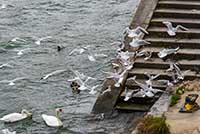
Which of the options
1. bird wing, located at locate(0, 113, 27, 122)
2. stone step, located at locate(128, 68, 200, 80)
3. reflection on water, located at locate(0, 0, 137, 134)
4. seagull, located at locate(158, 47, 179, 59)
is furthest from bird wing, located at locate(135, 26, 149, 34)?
bird wing, located at locate(0, 113, 27, 122)

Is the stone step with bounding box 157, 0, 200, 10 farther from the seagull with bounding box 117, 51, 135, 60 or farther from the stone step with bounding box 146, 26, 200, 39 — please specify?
Result: the seagull with bounding box 117, 51, 135, 60

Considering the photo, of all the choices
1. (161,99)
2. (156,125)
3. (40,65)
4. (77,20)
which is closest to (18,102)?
(40,65)

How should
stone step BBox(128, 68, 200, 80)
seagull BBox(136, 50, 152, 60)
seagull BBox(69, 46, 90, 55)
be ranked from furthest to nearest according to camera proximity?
1. seagull BBox(69, 46, 90, 55)
2. seagull BBox(136, 50, 152, 60)
3. stone step BBox(128, 68, 200, 80)

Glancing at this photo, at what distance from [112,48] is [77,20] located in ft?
8.60

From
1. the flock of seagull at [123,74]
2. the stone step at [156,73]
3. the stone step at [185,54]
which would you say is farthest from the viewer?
the stone step at [185,54]

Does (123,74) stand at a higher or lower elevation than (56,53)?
lower

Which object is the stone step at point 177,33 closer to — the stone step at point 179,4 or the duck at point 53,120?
the stone step at point 179,4

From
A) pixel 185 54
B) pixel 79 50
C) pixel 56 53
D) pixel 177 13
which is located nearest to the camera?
pixel 185 54

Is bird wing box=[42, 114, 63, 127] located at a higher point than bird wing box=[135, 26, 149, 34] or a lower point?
lower

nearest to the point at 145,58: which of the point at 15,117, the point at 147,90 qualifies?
the point at 147,90

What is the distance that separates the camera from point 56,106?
12.2m

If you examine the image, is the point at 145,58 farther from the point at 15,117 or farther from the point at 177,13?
the point at 15,117

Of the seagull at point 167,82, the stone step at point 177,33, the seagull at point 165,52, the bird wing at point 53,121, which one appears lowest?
the seagull at point 167,82

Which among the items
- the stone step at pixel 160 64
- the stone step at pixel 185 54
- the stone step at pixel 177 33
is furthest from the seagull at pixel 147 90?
the stone step at pixel 177 33
